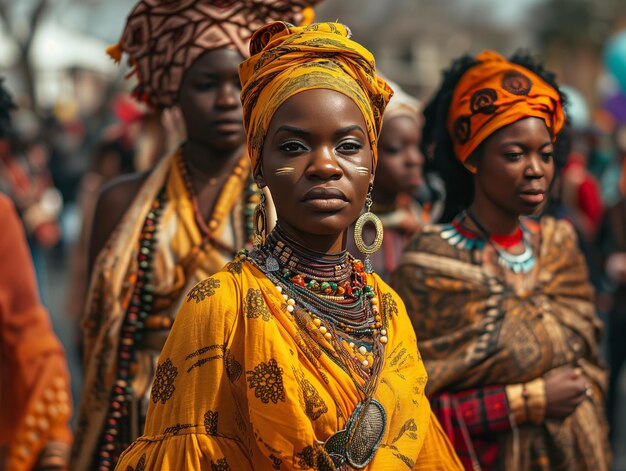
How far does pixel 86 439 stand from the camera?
215 inches

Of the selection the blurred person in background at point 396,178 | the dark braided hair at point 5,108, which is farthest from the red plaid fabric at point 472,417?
the dark braided hair at point 5,108

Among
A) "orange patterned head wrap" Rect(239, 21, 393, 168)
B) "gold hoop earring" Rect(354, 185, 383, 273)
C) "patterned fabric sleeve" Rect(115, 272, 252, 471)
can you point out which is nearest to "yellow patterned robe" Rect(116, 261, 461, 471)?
"patterned fabric sleeve" Rect(115, 272, 252, 471)

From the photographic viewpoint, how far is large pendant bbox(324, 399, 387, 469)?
11.8 feet

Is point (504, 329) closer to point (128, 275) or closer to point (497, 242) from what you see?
point (497, 242)

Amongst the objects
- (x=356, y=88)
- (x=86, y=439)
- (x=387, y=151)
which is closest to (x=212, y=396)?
(x=356, y=88)

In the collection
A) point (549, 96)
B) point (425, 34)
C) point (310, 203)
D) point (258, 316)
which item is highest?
point (425, 34)

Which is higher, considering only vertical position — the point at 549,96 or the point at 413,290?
the point at 549,96

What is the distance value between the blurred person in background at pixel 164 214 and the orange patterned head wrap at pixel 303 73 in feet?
5.44

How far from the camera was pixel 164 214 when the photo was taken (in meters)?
5.59

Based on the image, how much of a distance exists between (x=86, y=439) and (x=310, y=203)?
2270 mm

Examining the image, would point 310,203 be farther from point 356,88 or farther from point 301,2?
point 301,2

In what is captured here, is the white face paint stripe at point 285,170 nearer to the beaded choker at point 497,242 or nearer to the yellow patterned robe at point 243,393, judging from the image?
the yellow patterned robe at point 243,393

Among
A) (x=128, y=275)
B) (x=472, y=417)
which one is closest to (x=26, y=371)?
(x=128, y=275)

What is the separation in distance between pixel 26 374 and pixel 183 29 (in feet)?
5.75
